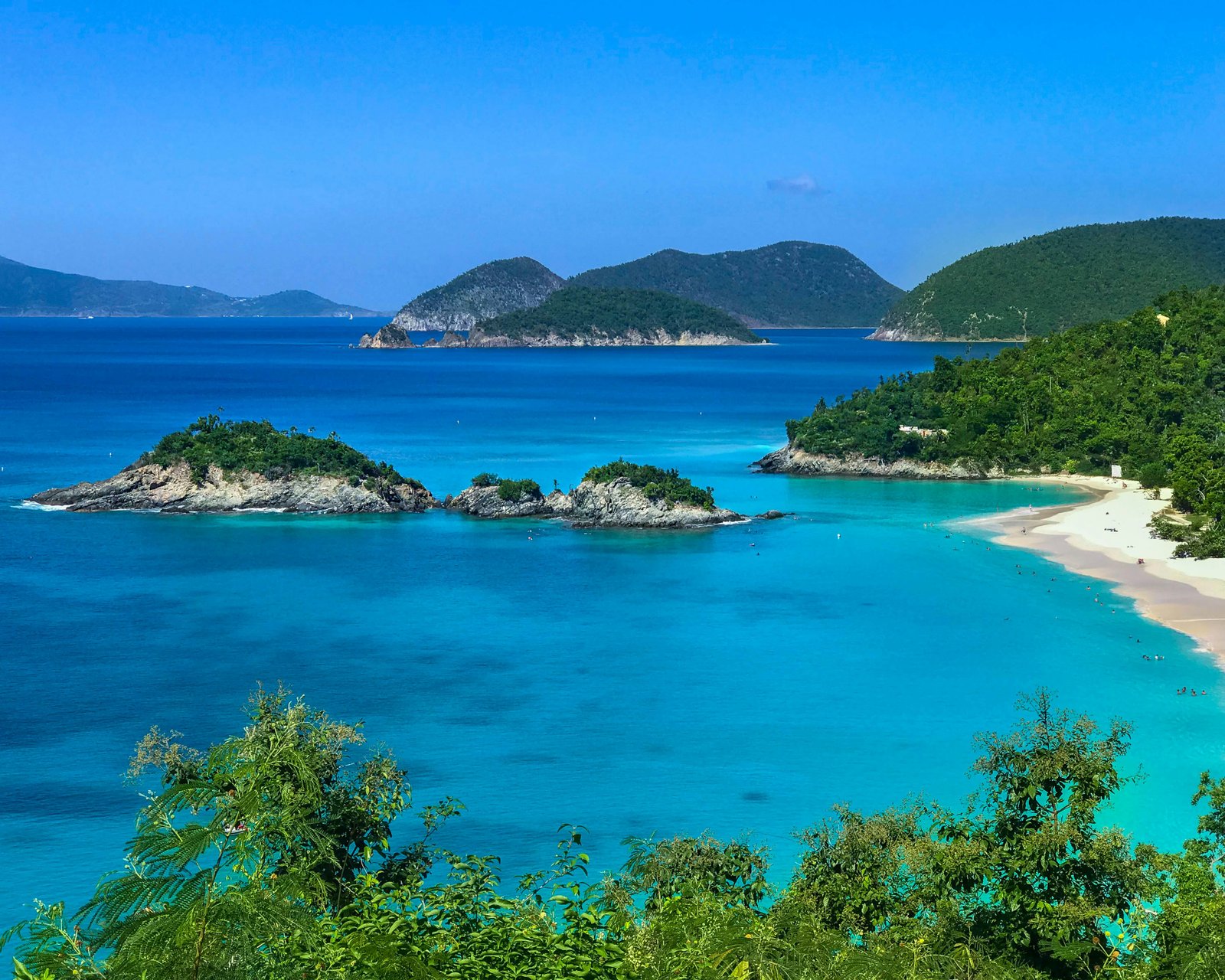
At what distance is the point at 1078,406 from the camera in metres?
68.8

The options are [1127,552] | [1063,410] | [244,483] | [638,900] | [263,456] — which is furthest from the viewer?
[1063,410]

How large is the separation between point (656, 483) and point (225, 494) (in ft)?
62.5

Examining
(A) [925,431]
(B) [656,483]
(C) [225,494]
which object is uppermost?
(A) [925,431]

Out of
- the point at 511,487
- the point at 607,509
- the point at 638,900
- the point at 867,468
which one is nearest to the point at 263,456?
the point at 511,487

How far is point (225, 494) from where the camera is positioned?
5450 cm

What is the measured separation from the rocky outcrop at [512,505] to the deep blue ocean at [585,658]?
3.71 ft

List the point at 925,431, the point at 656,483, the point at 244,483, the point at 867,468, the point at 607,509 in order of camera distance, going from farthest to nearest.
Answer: the point at 925,431 → the point at 867,468 → the point at 244,483 → the point at 656,483 → the point at 607,509

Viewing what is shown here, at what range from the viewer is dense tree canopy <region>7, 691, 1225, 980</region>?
816 cm

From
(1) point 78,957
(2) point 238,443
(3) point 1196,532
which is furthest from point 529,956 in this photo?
(2) point 238,443

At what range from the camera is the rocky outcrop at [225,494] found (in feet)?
178

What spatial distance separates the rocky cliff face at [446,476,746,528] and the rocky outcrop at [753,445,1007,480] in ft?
46.8

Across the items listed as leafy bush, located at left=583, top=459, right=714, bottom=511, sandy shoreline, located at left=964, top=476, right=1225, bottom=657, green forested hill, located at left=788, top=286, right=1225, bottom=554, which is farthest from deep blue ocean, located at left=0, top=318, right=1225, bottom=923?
green forested hill, located at left=788, top=286, right=1225, bottom=554

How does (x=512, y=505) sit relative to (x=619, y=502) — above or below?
below

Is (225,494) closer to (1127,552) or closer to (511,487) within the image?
(511,487)
